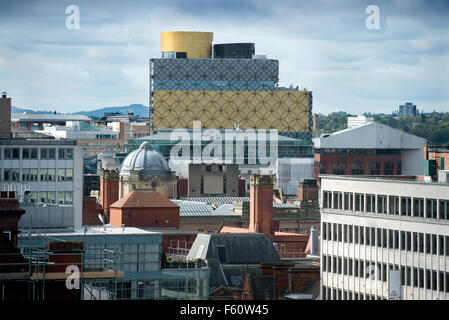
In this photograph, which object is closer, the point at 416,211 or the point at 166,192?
the point at 416,211

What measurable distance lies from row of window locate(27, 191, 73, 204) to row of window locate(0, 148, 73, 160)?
247 centimetres

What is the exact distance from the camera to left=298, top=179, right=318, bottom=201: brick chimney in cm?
16238

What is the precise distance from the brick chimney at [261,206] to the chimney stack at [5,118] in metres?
52.7

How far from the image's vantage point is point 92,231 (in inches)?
2621

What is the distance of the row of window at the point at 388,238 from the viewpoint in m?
69.5

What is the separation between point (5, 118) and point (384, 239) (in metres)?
30.3

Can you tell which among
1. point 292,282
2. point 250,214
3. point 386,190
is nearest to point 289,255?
point 250,214

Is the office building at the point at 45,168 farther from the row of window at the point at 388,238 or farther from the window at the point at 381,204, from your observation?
the window at the point at 381,204

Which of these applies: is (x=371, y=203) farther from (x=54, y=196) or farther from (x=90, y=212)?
(x=90, y=212)

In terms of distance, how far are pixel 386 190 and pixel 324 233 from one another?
8.21 metres

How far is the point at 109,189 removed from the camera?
15575 cm

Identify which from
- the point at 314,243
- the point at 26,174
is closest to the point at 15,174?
the point at 26,174

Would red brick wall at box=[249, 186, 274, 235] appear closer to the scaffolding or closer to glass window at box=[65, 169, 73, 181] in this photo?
glass window at box=[65, 169, 73, 181]
